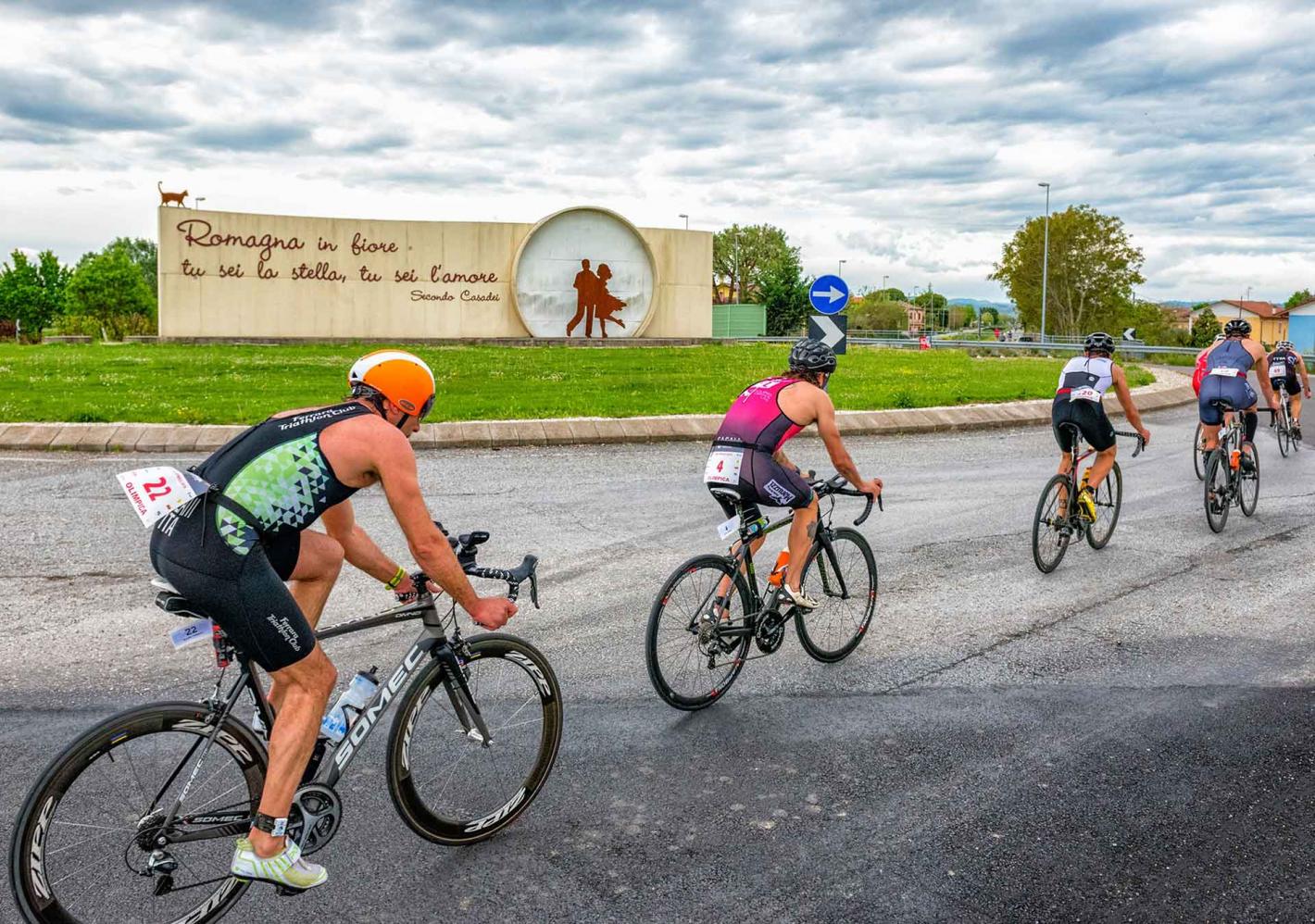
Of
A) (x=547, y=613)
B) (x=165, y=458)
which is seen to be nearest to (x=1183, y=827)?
(x=547, y=613)

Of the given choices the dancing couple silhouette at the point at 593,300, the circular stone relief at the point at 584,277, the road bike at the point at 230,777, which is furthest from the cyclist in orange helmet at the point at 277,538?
the dancing couple silhouette at the point at 593,300

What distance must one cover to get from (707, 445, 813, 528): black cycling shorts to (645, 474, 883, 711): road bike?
0.03 meters

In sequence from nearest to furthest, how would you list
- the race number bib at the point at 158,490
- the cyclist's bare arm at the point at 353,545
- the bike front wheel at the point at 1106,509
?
the race number bib at the point at 158,490
the cyclist's bare arm at the point at 353,545
the bike front wheel at the point at 1106,509

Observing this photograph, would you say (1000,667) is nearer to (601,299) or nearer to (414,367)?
(414,367)

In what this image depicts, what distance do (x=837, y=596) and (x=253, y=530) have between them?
3.56 m

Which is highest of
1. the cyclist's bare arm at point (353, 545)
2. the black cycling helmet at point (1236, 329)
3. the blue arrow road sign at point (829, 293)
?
the blue arrow road sign at point (829, 293)

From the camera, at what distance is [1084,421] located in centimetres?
861

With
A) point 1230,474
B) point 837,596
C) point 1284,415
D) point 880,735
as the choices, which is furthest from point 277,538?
point 1284,415

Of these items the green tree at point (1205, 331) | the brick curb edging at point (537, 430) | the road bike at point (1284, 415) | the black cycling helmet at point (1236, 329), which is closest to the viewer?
the black cycling helmet at point (1236, 329)

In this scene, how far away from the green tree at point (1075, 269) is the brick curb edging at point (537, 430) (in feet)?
209

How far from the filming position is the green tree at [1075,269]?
3014 inches

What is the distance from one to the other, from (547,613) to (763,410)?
2.10m

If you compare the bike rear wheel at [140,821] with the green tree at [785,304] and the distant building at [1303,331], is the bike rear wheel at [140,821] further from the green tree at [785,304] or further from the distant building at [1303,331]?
the distant building at [1303,331]

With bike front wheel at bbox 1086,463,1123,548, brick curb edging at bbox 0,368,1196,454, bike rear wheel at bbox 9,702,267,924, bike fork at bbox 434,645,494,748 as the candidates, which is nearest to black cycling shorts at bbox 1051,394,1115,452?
bike front wheel at bbox 1086,463,1123,548
